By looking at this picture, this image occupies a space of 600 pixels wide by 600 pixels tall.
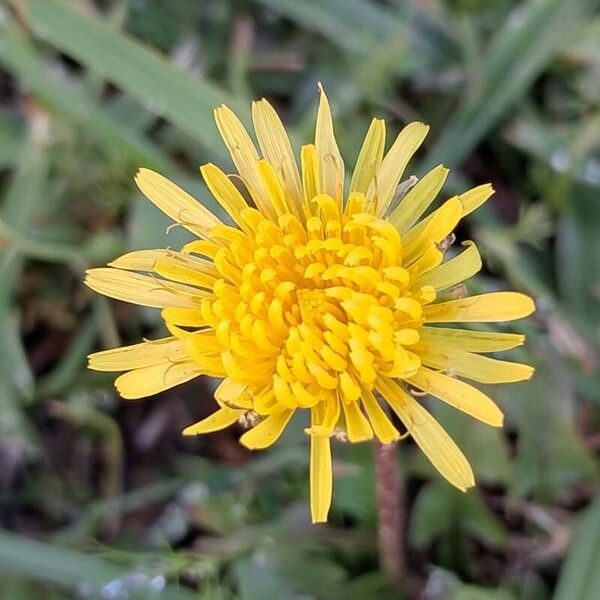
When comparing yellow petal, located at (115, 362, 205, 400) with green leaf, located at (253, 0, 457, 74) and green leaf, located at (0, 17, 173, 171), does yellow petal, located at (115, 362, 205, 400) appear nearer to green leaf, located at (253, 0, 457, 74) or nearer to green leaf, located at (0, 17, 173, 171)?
green leaf, located at (0, 17, 173, 171)

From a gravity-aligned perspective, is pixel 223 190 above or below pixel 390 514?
above

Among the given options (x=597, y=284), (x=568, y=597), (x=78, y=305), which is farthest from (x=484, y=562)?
(x=78, y=305)

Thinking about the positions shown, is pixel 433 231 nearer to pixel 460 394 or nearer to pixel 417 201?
pixel 417 201

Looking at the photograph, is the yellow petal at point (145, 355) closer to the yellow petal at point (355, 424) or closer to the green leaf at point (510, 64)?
the yellow petal at point (355, 424)

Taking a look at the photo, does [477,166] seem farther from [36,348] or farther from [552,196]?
[36,348]

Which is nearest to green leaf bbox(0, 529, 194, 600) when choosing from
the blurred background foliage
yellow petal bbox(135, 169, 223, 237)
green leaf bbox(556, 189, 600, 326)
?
the blurred background foliage

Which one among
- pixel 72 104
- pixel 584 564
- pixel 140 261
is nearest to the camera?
pixel 140 261

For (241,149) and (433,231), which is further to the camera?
(241,149)

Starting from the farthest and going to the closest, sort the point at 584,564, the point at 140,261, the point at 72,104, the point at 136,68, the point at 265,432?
the point at 72,104 → the point at 136,68 → the point at 584,564 → the point at 140,261 → the point at 265,432

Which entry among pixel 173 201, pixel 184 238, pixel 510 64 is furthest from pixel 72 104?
pixel 510 64

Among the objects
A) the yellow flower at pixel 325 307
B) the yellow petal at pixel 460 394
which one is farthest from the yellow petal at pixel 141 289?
the yellow petal at pixel 460 394
